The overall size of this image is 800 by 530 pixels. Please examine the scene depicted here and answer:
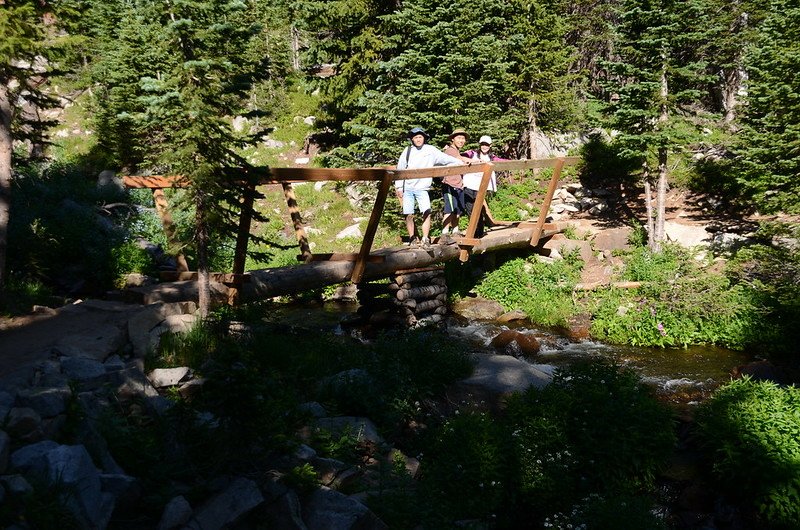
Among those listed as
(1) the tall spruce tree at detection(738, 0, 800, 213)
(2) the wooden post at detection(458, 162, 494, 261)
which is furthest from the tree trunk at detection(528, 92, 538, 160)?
(2) the wooden post at detection(458, 162, 494, 261)

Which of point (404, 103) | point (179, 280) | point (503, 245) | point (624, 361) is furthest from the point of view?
point (404, 103)

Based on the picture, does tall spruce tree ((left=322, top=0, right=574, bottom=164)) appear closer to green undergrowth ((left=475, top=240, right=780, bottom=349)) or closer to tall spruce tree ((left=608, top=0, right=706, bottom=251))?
tall spruce tree ((left=608, top=0, right=706, bottom=251))

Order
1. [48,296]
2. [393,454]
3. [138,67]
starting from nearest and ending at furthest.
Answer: [393,454] < [48,296] < [138,67]

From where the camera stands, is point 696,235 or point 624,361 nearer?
point 624,361

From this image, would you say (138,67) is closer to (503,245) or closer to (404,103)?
(404,103)

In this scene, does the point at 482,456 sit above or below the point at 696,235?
below

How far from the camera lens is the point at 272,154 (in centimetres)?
2939

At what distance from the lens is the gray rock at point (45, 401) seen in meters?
4.53

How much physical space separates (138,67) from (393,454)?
73.4 ft

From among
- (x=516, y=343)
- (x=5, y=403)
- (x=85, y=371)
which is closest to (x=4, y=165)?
(x=85, y=371)

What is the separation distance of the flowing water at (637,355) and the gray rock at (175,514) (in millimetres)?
5653

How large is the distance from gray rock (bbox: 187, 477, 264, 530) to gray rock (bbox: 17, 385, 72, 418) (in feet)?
4.39

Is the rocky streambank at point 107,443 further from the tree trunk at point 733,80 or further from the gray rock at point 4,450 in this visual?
the tree trunk at point 733,80

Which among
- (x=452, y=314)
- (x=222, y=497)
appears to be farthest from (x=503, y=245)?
(x=222, y=497)
